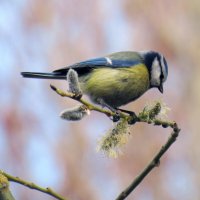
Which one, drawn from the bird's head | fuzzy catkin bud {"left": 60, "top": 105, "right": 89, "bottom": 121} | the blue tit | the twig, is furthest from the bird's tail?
the twig

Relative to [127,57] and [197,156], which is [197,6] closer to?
[197,156]

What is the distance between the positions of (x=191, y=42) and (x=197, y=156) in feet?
4.96

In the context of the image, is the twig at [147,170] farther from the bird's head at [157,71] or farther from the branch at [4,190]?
the bird's head at [157,71]

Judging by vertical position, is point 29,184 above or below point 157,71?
below

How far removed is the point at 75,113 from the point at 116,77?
1331mm

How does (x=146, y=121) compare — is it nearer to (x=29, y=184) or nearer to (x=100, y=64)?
(x=29, y=184)

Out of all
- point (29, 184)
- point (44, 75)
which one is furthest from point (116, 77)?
point (29, 184)

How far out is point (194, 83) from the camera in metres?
6.18

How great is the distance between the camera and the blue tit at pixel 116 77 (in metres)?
2.95

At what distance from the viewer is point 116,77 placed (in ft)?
9.89

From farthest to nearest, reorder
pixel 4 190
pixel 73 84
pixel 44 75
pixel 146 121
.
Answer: pixel 44 75, pixel 146 121, pixel 73 84, pixel 4 190

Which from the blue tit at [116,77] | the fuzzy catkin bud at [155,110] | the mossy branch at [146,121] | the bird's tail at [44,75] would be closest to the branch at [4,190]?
the mossy branch at [146,121]

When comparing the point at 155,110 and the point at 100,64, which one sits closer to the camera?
the point at 155,110

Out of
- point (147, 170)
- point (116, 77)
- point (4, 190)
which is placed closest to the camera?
point (4, 190)
